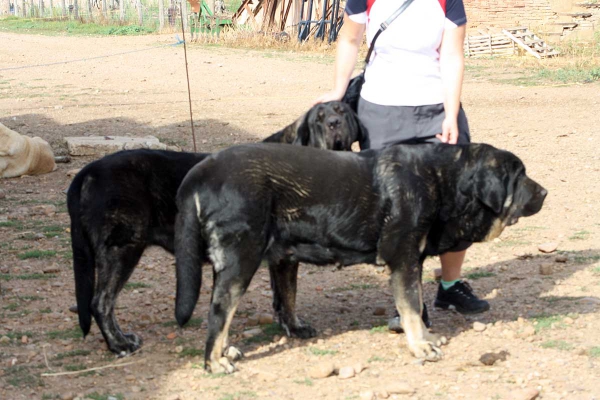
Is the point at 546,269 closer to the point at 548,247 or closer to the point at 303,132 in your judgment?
the point at 548,247

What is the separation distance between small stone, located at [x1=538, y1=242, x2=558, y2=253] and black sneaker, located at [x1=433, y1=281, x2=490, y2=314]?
165 centimetres

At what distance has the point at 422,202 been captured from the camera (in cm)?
490

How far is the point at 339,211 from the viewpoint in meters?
4.83

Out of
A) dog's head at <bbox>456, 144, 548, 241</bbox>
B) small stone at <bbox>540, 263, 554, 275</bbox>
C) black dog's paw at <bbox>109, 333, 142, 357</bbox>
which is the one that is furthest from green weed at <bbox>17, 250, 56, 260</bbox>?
small stone at <bbox>540, 263, 554, 275</bbox>

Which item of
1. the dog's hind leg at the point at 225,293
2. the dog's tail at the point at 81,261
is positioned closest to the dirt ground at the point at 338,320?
the dog's hind leg at the point at 225,293

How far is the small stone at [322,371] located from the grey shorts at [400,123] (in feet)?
4.62

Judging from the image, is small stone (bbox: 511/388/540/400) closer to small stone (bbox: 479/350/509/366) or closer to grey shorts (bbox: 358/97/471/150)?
small stone (bbox: 479/350/509/366)

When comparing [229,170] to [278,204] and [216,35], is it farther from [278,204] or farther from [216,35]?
[216,35]

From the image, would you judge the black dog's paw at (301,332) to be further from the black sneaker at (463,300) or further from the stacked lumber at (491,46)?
the stacked lumber at (491,46)

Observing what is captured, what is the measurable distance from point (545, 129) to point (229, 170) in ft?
31.7

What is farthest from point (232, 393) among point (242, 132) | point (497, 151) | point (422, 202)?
point (242, 132)

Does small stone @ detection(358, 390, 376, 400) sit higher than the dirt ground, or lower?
higher

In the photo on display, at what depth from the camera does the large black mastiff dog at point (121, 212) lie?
202 inches

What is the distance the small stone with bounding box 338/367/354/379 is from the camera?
4668 mm
